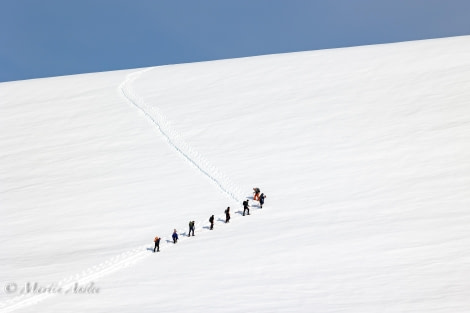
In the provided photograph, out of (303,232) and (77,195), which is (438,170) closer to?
(303,232)

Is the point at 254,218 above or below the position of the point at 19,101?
below

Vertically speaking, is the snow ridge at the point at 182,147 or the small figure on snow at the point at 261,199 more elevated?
the snow ridge at the point at 182,147

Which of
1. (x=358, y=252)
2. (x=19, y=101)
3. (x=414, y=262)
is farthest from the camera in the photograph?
(x=19, y=101)

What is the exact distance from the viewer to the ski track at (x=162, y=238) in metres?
16.2

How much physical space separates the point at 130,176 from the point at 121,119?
892cm

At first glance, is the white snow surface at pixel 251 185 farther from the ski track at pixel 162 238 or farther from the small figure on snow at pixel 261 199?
the small figure on snow at pixel 261 199

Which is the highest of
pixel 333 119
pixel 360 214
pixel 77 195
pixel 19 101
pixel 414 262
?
pixel 19 101

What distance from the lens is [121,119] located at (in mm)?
35594

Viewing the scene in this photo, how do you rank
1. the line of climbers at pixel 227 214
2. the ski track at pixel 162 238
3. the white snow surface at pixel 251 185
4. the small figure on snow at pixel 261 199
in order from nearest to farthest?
1. the white snow surface at pixel 251 185
2. the ski track at pixel 162 238
3. the line of climbers at pixel 227 214
4. the small figure on snow at pixel 261 199

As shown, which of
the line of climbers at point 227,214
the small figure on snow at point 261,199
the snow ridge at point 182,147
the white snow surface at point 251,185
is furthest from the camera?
the snow ridge at point 182,147

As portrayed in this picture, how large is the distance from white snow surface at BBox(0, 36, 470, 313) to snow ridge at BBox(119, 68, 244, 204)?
0.35 ft

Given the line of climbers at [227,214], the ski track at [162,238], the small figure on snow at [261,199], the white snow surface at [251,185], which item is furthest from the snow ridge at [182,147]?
the small figure on snow at [261,199]

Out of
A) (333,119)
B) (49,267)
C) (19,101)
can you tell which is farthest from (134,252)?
(19,101)

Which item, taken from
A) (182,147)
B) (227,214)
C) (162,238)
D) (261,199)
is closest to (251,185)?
(261,199)
